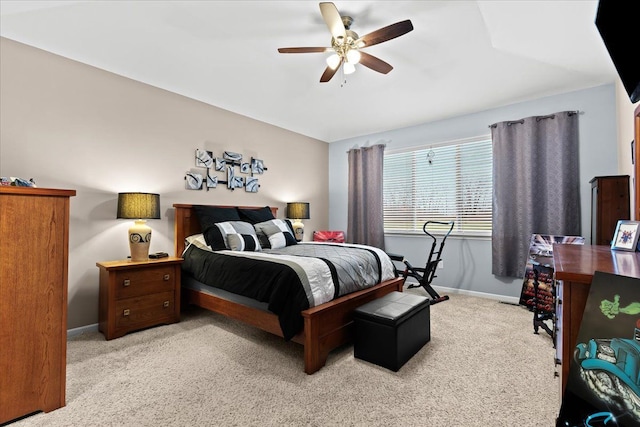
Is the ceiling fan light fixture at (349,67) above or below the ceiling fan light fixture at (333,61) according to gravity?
below

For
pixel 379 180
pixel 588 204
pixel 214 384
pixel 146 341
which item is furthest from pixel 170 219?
pixel 588 204

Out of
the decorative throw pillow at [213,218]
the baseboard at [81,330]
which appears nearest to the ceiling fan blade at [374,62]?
the decorative throw pillow at [213,218]

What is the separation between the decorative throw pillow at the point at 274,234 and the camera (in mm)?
3451

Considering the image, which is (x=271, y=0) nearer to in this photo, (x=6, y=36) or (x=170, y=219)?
(x=6, y=36)

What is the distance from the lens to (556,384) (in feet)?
6.16

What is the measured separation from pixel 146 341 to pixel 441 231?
3.87m

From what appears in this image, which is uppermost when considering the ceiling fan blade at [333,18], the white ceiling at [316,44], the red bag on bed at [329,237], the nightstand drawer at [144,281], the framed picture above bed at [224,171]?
the white ceiling at [316,44]

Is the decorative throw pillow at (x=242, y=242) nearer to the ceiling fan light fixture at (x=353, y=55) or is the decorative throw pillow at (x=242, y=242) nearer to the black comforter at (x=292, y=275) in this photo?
the black comforter at (x=292, y=275)

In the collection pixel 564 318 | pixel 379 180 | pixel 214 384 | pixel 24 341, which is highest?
pixel 379 180

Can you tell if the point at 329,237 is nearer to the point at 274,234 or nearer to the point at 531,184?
the point at 274,234

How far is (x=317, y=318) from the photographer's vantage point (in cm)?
206

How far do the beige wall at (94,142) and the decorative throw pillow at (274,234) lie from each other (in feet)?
2.52

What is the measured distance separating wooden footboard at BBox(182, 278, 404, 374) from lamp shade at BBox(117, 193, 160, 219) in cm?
101

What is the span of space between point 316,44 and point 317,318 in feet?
7.66
